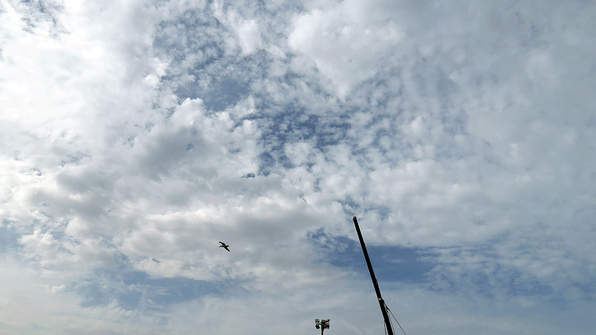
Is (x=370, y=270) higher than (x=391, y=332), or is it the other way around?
(x=370, y=270)

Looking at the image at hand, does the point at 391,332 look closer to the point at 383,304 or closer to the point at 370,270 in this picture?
the point at 383,304

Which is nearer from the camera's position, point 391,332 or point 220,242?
point 391,332

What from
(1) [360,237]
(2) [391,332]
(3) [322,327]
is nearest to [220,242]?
(3) [322,327]

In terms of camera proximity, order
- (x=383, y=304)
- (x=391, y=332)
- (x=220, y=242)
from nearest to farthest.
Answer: (x=391, y=332), (x=383, y=304), (x=220, y=242)

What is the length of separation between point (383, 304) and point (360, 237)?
18.2ft

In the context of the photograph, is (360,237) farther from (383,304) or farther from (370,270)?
(383,304)

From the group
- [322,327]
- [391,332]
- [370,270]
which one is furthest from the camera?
[322,327]

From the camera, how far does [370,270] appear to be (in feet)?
81.8

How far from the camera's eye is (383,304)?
76.7 ft

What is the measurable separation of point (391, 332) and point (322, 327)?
24748 millimetres

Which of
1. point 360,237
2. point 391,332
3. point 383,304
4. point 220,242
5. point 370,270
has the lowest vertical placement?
point 391,332

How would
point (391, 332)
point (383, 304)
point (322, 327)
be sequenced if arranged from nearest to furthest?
point (391, 332) < point (383, 304) < point (322, 327)

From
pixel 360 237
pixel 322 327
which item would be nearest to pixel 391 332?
pixel 360 237

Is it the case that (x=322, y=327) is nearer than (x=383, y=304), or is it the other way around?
(x=383, y=304)
